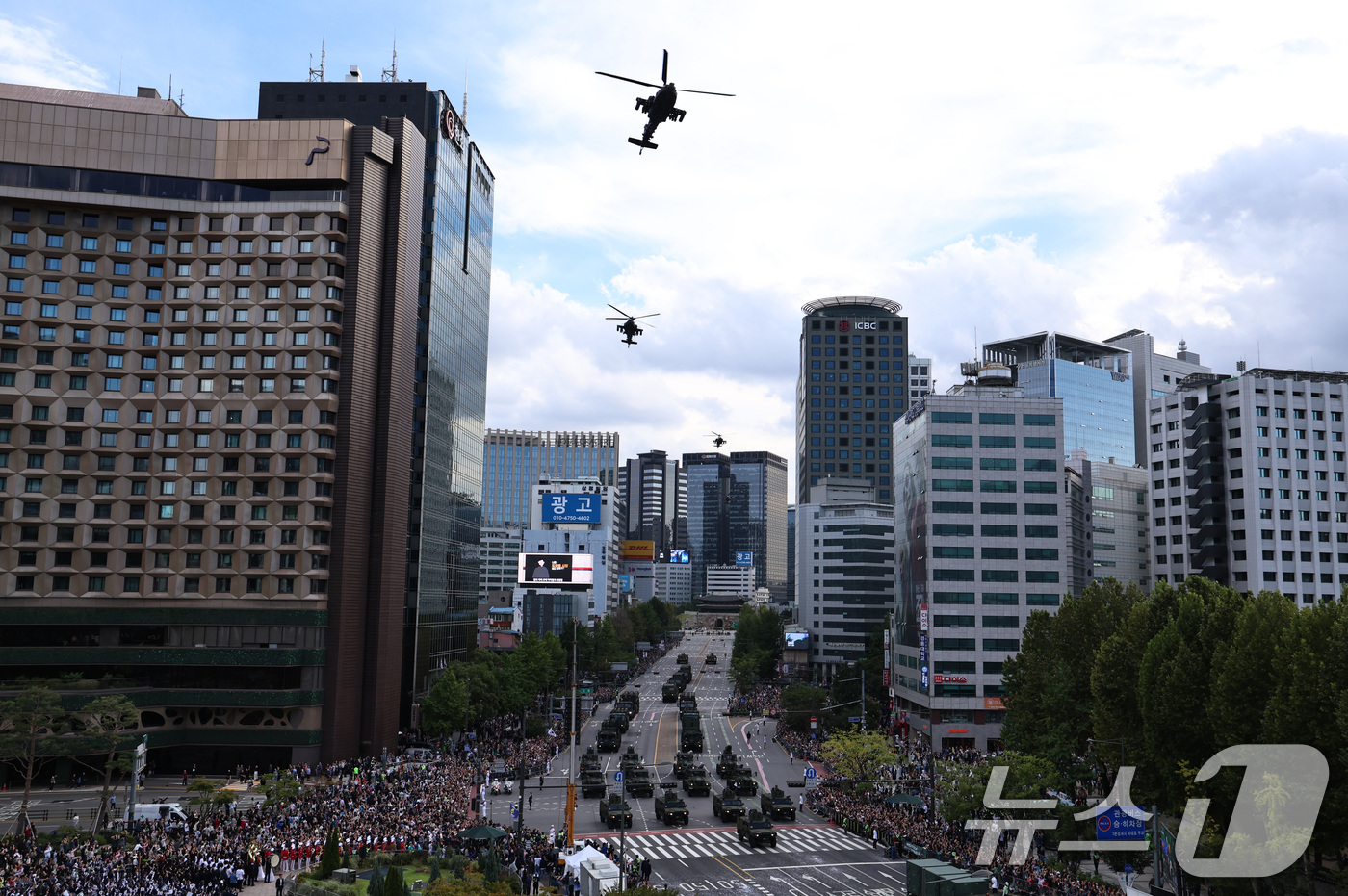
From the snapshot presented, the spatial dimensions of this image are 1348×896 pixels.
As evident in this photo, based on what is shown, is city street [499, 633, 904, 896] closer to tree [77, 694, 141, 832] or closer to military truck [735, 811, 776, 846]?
military truck [735, 811, 776, 846]

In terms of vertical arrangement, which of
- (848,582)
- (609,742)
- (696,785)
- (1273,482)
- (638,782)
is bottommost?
(609,742)

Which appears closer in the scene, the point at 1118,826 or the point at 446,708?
the point at 1118,826

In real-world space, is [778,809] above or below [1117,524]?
below

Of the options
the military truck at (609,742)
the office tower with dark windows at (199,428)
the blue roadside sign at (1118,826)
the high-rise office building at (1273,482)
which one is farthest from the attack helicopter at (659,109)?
the high-rise office building at (1273,482)

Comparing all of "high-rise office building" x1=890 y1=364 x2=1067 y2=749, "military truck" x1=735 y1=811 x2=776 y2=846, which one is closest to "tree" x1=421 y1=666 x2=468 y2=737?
"military truck" x1=735 y1=811 x2=776 y2=846

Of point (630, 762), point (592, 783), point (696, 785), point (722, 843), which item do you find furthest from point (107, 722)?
point (722, 843)

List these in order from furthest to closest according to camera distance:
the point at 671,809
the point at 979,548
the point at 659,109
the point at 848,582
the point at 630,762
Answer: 1. the point at 848,582
2. the point at 979,548
3. the point at 630,762
4. the point at 671,809
5. the point at 659,109

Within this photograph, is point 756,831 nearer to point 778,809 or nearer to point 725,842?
point 725,842
